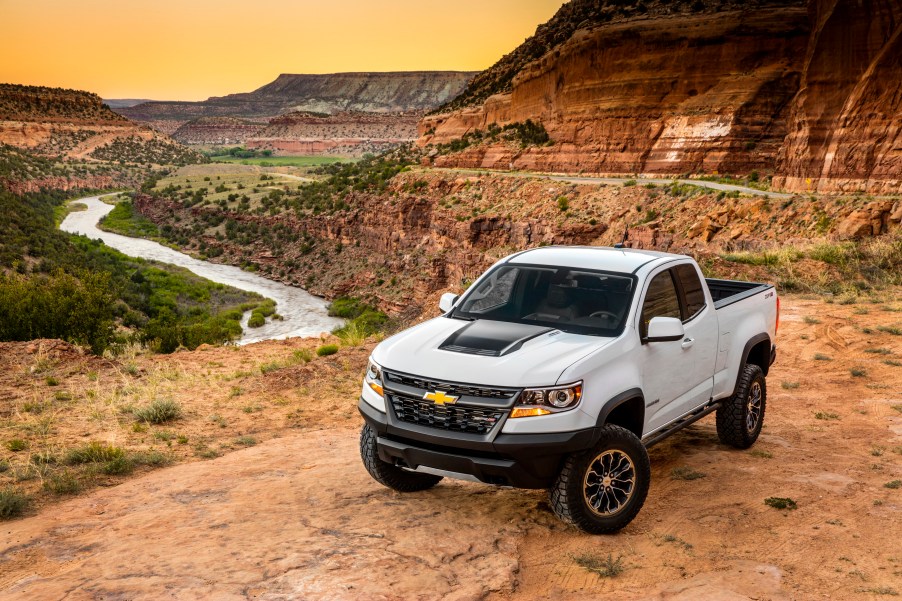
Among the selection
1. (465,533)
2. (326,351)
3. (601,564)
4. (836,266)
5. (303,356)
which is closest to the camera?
(601,564)

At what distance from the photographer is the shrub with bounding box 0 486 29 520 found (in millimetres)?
6957

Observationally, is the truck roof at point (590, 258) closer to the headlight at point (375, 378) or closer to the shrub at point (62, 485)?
the headlight at point (375, 378)

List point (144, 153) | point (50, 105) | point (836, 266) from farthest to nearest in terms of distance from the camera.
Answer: point (144, 153) < point (50, 105) < point (836, 266)

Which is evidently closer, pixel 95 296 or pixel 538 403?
pixel 538 403

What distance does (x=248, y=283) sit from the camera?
6638 centimetres

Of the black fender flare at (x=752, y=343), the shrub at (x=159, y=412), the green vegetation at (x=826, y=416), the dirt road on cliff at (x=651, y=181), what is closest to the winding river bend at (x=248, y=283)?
the dirt road on cliff at (x=651, y=181)

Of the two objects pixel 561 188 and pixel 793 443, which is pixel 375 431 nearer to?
pixel 793 443

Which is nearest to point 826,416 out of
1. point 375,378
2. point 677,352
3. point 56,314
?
point 677,352

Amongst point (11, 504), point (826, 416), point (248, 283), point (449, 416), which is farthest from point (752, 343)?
point (248, 283)

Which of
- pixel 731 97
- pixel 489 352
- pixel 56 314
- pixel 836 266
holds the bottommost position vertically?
pixel 56 314

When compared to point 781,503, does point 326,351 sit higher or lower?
lower

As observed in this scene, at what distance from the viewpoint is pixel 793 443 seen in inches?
330

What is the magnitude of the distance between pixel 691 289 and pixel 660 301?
0.69 meters

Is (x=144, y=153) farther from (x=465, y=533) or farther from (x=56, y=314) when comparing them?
(x=465, y=533)
